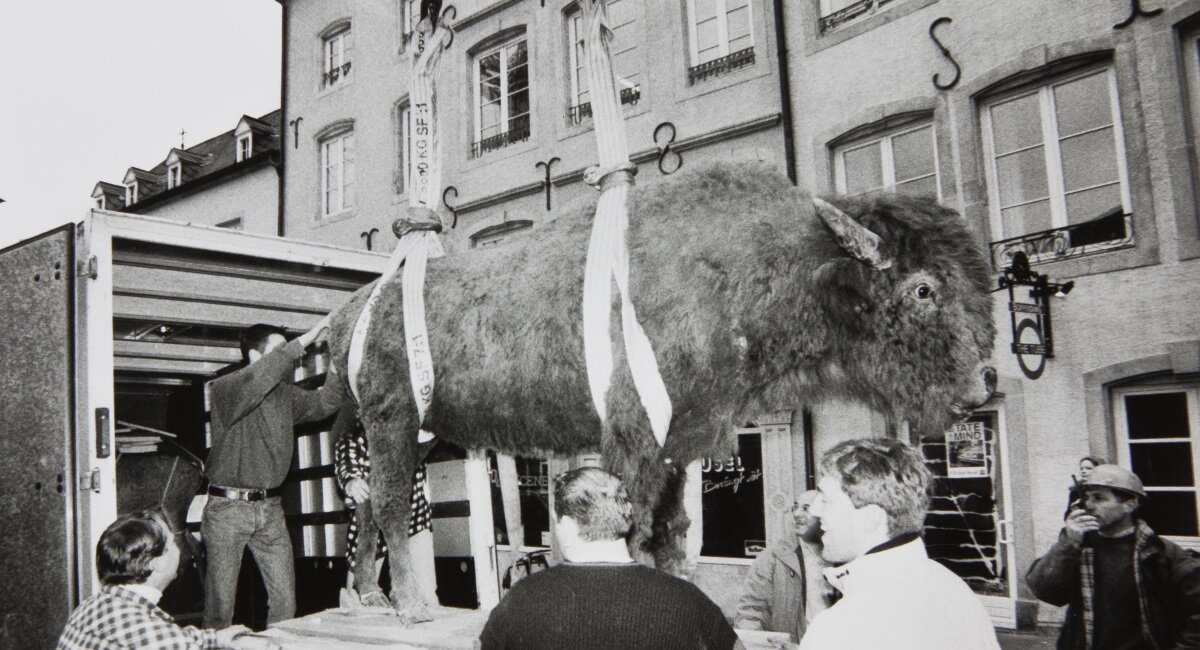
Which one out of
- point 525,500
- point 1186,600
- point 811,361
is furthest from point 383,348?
point 525,500

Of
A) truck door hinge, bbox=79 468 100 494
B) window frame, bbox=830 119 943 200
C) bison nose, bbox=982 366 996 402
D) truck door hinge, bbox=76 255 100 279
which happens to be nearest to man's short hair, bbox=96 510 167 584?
truck door hinge, bbox=79 468 100 494

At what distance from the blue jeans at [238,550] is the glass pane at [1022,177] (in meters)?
5.64

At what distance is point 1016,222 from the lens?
255 inches

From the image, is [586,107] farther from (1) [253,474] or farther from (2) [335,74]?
(1) [253,474]

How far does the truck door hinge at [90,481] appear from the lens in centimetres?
322

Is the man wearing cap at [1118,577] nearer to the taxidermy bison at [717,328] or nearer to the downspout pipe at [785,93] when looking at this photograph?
the taxidermy bison at [717,328]

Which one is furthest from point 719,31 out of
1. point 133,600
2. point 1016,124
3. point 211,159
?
point 211,159

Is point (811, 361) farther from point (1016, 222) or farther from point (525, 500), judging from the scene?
point (525, 500)

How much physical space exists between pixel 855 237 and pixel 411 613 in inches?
76.5

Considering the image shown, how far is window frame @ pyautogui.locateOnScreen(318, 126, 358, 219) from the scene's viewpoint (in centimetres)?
1133

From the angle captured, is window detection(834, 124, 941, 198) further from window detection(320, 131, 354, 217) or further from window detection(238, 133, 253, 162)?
window detection(238, 133, 253, 162)

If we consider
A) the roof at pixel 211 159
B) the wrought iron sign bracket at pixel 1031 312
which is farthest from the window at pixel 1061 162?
the roof at pixel 211 159

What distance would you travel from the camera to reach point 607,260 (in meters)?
2.35

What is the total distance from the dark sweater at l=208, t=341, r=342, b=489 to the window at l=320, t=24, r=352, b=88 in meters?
8.46
